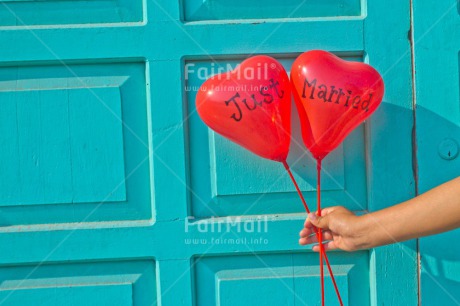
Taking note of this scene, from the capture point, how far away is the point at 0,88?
4.49 feet

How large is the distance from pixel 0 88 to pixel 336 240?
1.03 metres

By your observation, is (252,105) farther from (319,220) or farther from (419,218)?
(419,218)

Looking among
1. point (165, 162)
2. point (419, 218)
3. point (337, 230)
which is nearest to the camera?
point (419, 218)

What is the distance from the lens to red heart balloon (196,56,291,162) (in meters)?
1.17

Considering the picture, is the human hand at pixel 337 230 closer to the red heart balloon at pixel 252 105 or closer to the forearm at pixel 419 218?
the forearm at pixel 419 218

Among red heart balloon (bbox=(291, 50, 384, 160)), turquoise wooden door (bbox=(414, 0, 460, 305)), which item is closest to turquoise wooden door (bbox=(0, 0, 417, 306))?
turquoise wooden door (bbox=(414, 0, 460, 305))

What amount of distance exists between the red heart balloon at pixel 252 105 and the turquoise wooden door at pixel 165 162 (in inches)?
6.3

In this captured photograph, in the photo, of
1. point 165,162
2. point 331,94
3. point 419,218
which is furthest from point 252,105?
point 419,218

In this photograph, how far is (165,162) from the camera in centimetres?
136

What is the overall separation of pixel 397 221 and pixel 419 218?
0.05 meters

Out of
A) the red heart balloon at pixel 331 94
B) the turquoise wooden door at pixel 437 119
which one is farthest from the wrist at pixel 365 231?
the turquoise wooden door at pixel 437 119

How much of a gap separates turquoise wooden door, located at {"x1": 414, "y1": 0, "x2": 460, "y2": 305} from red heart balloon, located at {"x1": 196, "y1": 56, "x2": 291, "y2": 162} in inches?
17.0

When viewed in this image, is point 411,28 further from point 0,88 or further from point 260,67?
point 0,88

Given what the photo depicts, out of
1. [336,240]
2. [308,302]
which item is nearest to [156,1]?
[336,240]
